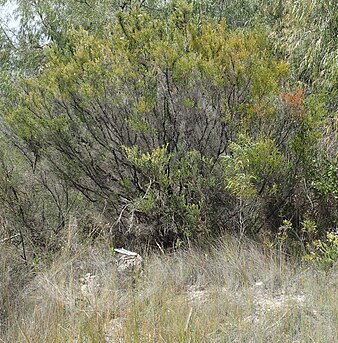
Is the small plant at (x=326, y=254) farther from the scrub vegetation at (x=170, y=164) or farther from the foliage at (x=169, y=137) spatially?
the foliage at (x=169, y=137)

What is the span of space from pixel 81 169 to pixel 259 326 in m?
3.26

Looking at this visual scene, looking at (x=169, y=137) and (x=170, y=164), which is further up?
(x=169, y=137)

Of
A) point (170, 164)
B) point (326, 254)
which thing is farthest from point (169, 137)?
point (326, 254)

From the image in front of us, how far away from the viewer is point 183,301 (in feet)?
12.5

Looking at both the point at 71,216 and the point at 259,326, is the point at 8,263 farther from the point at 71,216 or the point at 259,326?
the point at 259,326

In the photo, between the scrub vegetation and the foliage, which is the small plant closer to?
the scrub vegetation

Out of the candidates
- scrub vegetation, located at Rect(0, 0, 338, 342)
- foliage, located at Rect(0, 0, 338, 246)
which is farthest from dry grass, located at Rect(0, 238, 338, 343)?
foliage, located at Rect(0, 0, 338, 246)

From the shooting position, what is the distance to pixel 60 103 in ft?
18.7

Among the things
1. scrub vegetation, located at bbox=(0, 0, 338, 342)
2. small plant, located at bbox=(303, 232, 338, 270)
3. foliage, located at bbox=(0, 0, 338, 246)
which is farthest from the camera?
foliage, located at bbox=(0, 0, 338, 246)

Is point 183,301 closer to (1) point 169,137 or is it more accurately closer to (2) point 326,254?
(2) point 326,254

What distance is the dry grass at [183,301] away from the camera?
331 centimetres

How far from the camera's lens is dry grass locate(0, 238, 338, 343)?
331cm

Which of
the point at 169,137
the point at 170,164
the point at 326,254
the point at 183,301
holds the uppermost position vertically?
the point at 169,137

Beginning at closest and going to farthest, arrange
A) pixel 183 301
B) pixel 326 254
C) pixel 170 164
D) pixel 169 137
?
pixel 183 301 → pixel 326 254 → pixel 170 164 → pixel 169 137
